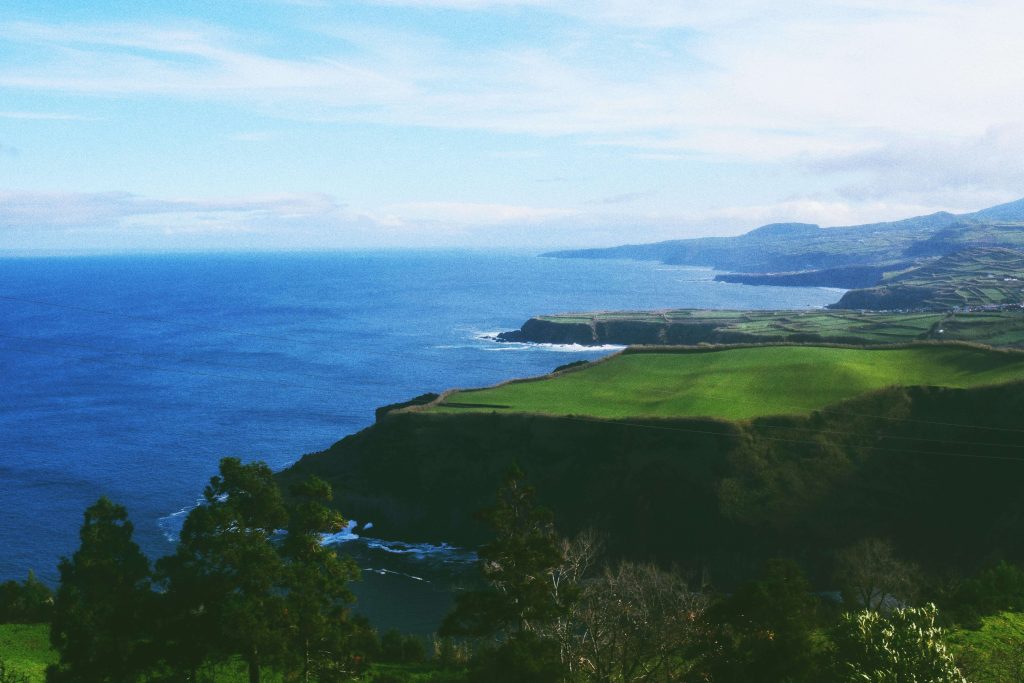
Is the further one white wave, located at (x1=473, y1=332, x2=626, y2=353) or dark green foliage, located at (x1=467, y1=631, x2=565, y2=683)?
white wave, located at (x1=473, y1=332, x2=626, y2=353)

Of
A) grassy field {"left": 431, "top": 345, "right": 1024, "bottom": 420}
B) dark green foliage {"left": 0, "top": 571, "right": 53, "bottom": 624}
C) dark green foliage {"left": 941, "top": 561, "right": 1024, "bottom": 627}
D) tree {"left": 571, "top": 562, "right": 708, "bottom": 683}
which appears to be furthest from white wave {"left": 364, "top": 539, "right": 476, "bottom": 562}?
dark green foliage {"left": 941, "top": 561, "right": 1024, "bottom": 627}

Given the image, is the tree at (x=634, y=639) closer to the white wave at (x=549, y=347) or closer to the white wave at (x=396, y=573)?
the white wave at (x=396, y=573)

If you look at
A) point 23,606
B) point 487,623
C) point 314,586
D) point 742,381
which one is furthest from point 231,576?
point 742,381

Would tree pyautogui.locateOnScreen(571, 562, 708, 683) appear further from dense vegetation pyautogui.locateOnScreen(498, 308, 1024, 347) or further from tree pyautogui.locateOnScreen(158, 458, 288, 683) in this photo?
dense vegetation pyautogui.locateOnScreen(498, 308, 1024, 347)

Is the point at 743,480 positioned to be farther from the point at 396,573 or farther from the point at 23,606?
the point at 23,606

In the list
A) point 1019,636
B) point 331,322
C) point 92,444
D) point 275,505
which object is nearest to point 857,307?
point 331,322

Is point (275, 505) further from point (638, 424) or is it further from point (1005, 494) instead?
point (1005, 494)
